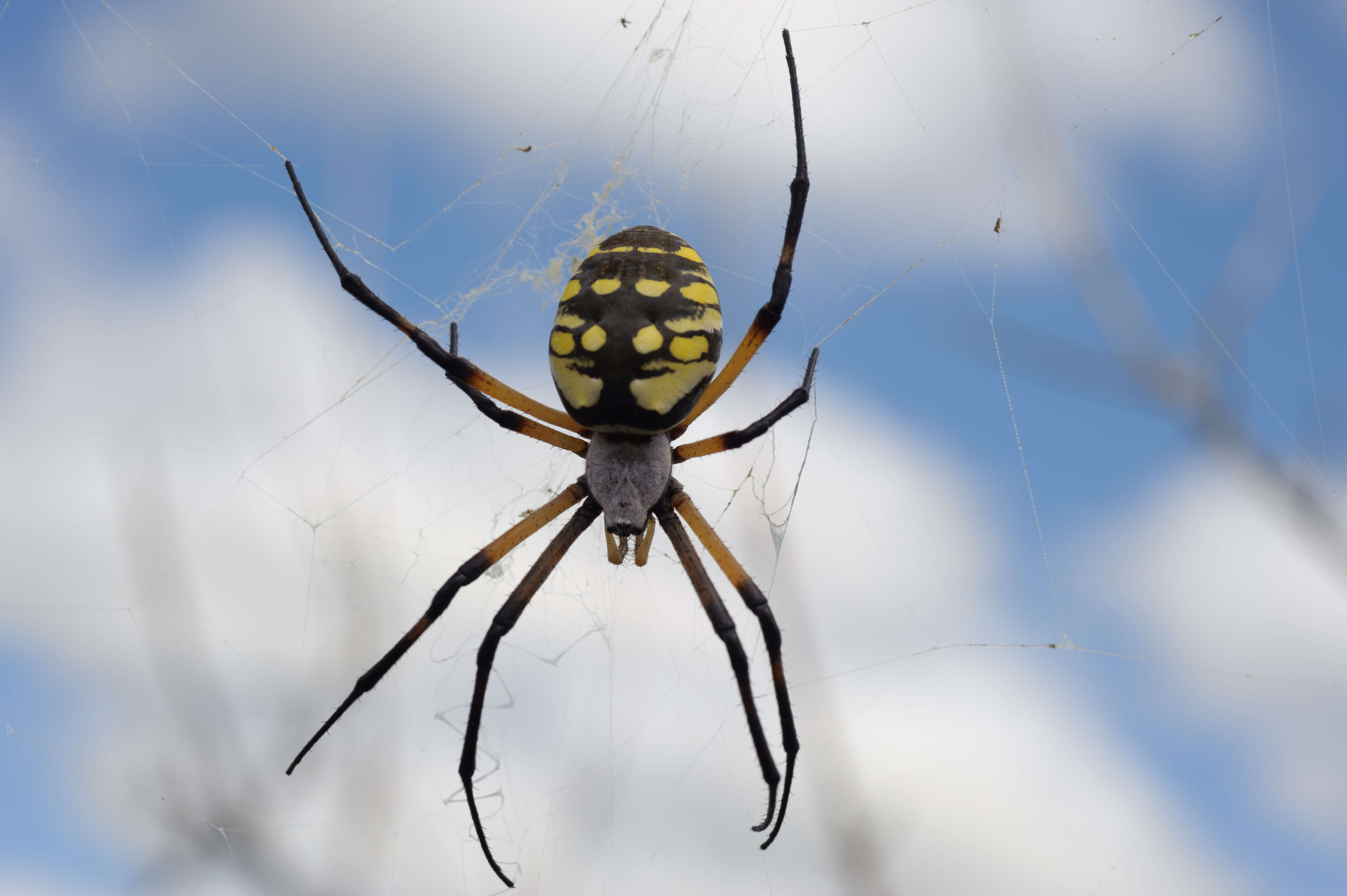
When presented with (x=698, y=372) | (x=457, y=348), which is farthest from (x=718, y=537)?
(x=457, y=348)

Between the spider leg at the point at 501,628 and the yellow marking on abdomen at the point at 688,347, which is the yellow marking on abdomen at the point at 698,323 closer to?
the yellow marking on abdomen at the point at 688,347

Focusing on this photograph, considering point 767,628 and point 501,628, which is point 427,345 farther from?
point 767,628

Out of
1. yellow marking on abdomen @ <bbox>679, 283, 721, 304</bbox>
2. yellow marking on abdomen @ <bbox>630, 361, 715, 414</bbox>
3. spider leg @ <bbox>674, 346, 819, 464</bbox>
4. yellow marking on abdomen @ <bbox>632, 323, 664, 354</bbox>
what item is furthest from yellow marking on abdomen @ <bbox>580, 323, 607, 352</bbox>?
spider leg @ <bbox>674, 346, 819, 464</bbox>

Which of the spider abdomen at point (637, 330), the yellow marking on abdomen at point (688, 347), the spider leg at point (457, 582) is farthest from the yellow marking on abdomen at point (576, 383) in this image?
the spider leg at point (457, 582)

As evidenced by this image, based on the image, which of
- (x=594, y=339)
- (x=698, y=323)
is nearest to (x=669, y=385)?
(x=698, y=323)

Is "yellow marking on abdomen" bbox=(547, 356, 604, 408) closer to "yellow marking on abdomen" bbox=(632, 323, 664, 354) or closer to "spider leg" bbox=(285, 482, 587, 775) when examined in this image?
"yellow marking on abdomen" bbox=(632, 323, 664, 354)

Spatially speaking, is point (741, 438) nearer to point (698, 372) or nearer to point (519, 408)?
point (698, 372)
